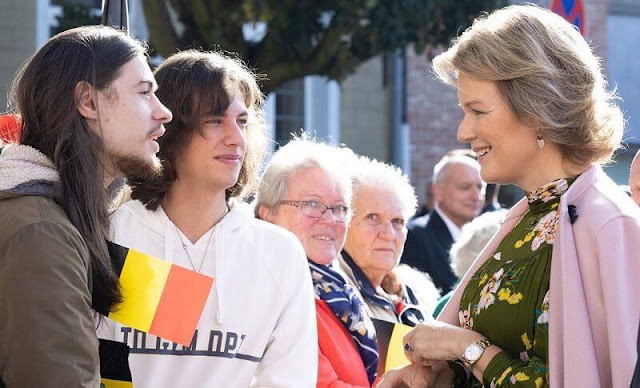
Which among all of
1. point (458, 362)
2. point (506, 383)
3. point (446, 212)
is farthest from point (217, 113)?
point (446, 212)

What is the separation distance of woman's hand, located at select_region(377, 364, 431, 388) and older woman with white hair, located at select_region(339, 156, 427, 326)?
1.52 metres

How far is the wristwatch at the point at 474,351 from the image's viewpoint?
2871 millimetres

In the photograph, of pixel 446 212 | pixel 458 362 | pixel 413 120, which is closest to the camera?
pixel 458 362

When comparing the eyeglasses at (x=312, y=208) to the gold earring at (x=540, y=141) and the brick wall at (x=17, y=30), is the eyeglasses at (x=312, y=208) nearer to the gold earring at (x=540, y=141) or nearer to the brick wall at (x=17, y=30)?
the gold earring at (x=540, y=141)

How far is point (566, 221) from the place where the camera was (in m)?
2.78

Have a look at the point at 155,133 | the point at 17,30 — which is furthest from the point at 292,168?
the point at 17,30

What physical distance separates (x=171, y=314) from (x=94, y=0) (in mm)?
7833

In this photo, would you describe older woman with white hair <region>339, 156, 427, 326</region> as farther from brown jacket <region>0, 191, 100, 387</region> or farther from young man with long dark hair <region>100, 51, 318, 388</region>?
brown jacket <region>0, 191, 100, 387</region>

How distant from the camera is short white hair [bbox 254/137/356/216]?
4.53 m

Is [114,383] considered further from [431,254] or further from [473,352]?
[431,254]

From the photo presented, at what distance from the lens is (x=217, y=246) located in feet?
11.3

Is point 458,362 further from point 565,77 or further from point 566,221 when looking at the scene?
point 565,77

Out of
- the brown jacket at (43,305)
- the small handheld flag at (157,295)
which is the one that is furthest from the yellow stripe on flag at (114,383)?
the brown jacket at (43,305)

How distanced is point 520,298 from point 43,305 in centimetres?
119
